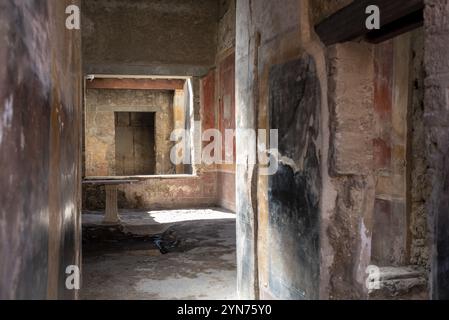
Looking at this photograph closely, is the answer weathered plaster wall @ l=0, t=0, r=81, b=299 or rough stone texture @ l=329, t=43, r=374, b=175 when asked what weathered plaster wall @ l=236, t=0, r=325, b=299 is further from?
weathered plaster wall @ l=0, t=0, r=81, b=299

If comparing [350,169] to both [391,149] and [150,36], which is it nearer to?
[391,149]

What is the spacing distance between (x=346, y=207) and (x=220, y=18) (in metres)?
8.01

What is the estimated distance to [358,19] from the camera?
234cm

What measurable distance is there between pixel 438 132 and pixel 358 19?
0.84 metres

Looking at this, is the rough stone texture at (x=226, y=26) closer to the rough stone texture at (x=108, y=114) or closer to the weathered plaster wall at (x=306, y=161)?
the weathered plaster wall at (x=306, y=161)

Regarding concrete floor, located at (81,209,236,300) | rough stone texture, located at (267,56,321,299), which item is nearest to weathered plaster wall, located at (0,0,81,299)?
rough stone texture, located at (267,56,321,299)

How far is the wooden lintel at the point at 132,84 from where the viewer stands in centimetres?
1186

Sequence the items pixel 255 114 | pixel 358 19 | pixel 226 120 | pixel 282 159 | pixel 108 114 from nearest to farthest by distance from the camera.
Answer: pixel 358 19 < pixel 282 159 < pixel 255 114 < pixel 226 120 < pixel 108 114

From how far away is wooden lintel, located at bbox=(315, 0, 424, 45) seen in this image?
2.09 m

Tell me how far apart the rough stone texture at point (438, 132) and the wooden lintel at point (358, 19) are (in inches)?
9.3

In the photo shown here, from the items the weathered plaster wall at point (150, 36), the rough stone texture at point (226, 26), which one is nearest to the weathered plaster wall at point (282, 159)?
the rough stone texture at point (226, 26)

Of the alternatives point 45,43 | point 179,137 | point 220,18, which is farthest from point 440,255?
point 179,137

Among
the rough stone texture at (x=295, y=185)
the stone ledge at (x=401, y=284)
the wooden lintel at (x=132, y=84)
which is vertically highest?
the wooden lintel at (x=132, y=84)

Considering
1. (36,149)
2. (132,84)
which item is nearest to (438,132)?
(36,149)
